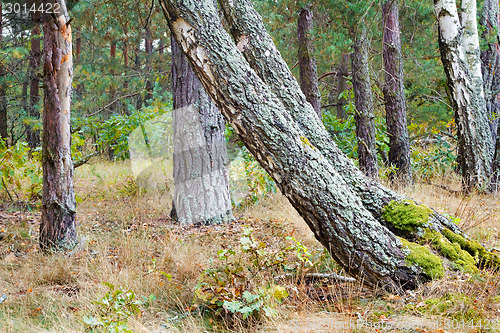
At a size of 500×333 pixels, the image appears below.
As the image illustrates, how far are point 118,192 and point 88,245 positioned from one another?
2792 mm

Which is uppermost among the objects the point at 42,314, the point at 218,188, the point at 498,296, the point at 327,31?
the point at 327,31

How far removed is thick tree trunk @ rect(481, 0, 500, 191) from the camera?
6.86 metres

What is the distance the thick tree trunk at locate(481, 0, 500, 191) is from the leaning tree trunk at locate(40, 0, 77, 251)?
6519 millimetres

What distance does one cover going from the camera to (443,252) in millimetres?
2898

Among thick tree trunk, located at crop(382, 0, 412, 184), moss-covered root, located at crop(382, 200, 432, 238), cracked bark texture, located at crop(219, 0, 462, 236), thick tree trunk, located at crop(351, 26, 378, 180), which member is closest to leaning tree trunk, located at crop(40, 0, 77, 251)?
cracked bark texture, located at crop(219, 0, 462, 236)

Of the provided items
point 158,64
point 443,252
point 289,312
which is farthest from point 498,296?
point 158,64

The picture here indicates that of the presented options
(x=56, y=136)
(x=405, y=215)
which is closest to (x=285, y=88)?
(x=405, y=215)

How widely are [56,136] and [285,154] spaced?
2.67m

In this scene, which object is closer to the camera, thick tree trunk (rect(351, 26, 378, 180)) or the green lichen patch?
the green lichen patch

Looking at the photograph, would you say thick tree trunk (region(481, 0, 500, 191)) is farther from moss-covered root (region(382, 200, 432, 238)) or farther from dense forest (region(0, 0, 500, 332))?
moss-covered root (region(382, 200, 432, 238))

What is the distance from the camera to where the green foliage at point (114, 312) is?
228cm

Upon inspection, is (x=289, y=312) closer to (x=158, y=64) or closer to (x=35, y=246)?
(x=35, y=246)

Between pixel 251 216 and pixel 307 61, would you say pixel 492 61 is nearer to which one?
pixel 307 61

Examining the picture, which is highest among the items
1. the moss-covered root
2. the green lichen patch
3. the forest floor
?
the moss-covered root
